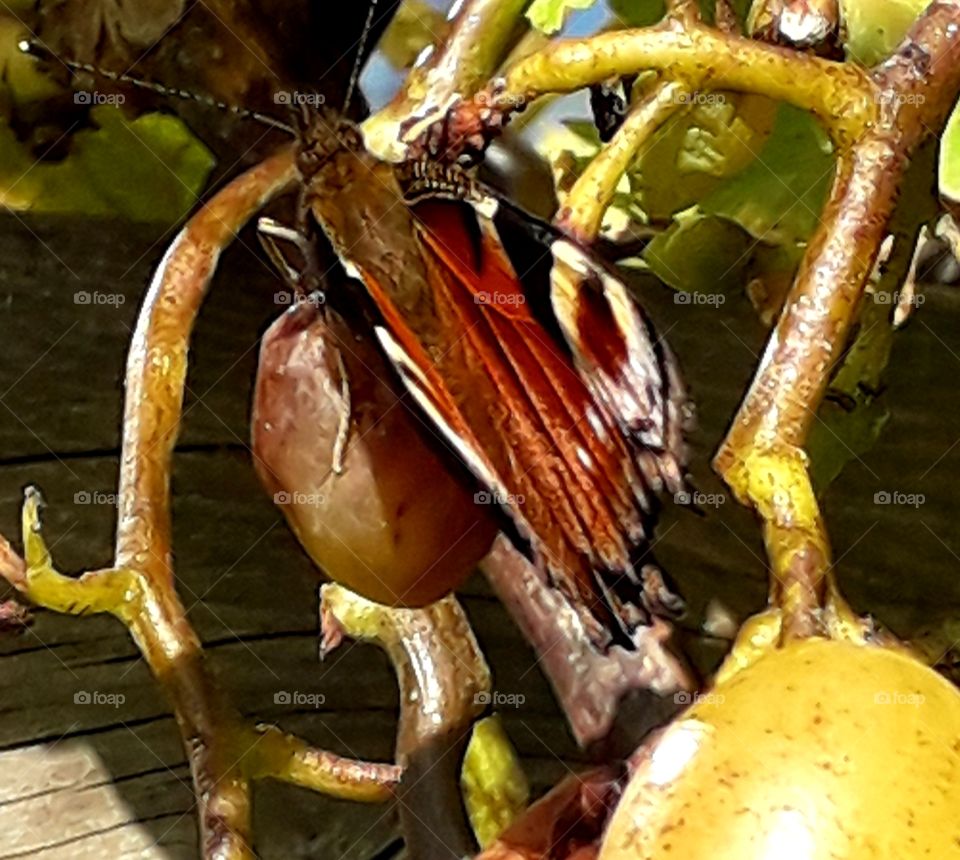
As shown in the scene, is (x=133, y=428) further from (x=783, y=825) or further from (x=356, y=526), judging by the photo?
(x=783, y=825)

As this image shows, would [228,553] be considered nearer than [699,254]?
No

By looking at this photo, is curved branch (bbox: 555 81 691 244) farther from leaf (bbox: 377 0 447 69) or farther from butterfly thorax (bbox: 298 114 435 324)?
leaf (bbox: 377 0 447 69)

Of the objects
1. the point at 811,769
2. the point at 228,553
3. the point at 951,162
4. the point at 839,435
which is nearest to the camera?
the point at 811,769

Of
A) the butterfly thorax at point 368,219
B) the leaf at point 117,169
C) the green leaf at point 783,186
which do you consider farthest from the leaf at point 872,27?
the leaf at point 117,169

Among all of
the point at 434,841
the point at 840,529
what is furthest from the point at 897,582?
the point at 434,841

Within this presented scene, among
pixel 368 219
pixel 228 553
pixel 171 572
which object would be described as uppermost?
pixel 368 219

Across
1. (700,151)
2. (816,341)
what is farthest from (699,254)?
(816,341)

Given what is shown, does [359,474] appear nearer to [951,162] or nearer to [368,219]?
[368,219]
